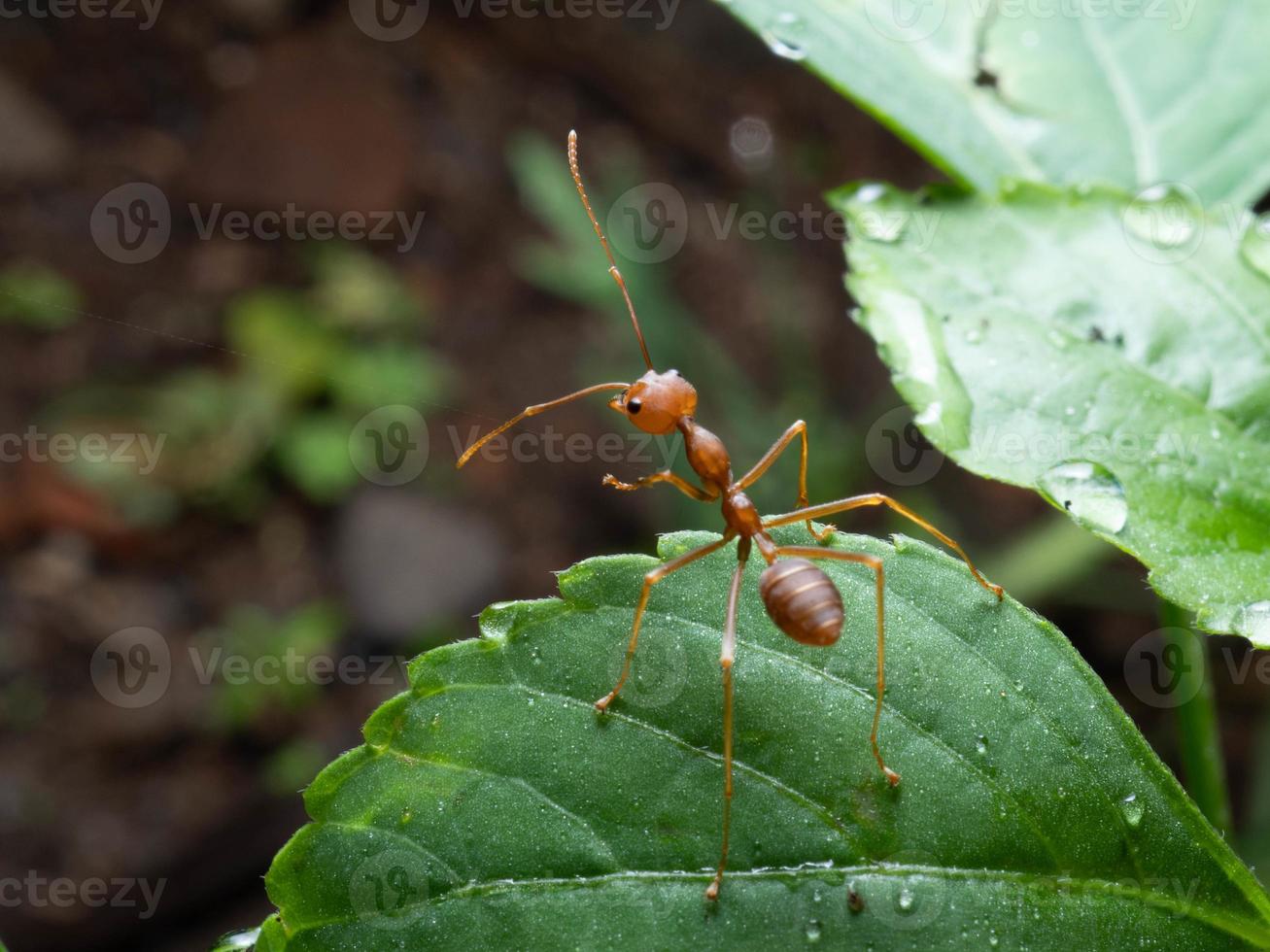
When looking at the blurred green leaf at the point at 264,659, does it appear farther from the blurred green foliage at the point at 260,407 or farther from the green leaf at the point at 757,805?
the green leaf at the point at 757,805

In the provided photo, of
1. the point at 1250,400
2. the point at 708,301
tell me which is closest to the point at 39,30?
the point at 708,301

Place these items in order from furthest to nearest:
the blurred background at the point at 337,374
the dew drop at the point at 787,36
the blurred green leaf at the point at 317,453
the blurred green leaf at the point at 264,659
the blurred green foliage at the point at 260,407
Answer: the blurred green leaf at the point at 317,453, the blurred green foliage at the point at 260,407, the blurred green leaf at the point at 264,659, the blurred background at the point at 337,374, the dew drop at the point at 787,36

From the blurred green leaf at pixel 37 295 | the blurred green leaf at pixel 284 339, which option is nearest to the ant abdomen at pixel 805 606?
the blurred green leaf at pixel 284 339

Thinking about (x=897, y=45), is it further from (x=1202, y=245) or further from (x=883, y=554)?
(x=883, y=554)

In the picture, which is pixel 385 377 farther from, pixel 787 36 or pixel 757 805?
pixel 757 805

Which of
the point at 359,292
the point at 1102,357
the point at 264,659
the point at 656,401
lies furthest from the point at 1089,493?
the point at 359,292

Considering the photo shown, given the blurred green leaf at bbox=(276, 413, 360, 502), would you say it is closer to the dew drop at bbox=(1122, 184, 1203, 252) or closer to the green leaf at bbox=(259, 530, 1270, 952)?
the green leaf at bbox=(259, 530, 1270, 952)
